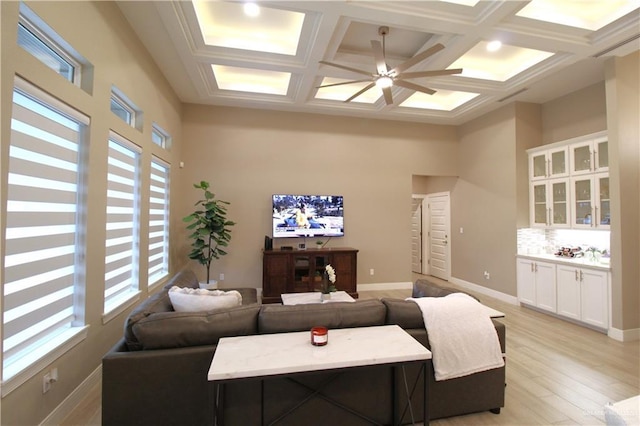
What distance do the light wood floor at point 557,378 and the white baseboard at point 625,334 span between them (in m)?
0.07

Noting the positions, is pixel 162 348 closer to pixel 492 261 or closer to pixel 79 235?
pixel 79 235

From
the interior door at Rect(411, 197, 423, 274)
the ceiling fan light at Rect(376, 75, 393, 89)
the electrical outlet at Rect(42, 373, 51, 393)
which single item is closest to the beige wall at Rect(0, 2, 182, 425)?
the electrical outlet at Rect(42, 373, 51, 393)

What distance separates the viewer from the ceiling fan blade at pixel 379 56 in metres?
2.82

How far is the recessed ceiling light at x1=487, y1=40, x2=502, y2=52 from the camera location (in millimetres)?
3403

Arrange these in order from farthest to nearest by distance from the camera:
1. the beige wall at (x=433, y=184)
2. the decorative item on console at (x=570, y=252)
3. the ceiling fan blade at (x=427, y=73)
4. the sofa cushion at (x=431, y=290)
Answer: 1. the beige wall at (x=433, y=184)
2. the decorative item on console at (x=570, y=252)
3. the ceiling fan blade at (x=427, y=73)
4. the sofa cushion at (x=431, y=290)

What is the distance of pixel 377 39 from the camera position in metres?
3.56

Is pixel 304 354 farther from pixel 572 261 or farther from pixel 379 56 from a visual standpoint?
pixel 572 261

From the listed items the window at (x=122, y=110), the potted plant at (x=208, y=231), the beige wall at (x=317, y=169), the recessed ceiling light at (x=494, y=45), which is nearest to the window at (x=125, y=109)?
the window at (x=122, y=110)

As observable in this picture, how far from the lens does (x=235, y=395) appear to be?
1742 millimetres

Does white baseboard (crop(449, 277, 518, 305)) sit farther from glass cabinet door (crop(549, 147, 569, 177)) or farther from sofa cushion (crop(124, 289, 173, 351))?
sofa cushion (crop(124, 289, 173, 351))

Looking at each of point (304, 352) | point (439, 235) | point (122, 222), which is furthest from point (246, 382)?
point (439, 235)

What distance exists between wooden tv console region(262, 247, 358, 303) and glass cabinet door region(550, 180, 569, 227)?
3.13 metres

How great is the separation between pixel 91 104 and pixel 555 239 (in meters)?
6.18

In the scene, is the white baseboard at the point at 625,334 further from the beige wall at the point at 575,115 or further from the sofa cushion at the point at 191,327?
the sofa cushion at the point at 191,327
